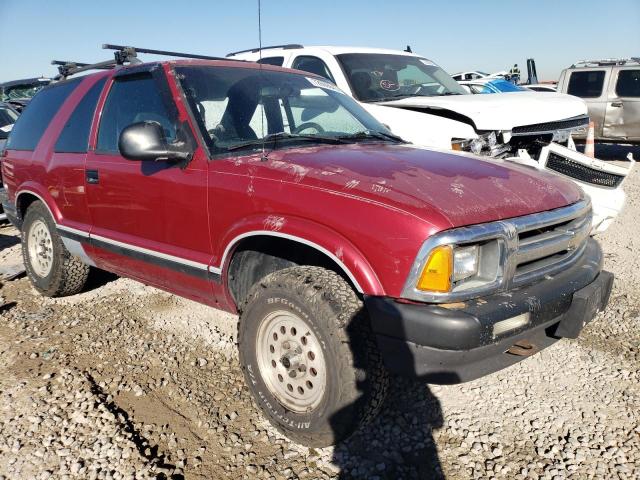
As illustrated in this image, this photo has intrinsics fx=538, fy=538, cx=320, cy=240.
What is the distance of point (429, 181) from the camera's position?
2.49 meters

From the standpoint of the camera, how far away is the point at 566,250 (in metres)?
2.77

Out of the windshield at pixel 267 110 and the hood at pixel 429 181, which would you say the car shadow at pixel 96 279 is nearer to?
the windshield at pixel 267 110

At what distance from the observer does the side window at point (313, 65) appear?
6176 millimetres

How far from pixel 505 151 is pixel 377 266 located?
373 centimetres

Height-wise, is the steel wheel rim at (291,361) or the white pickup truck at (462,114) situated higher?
the white pickup truck at (462,114)

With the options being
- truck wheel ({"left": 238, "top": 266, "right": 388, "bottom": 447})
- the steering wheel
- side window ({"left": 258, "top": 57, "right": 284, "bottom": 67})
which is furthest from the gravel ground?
side window ({"left": 258, "top": 57, "right": 284, "bottom": 67})

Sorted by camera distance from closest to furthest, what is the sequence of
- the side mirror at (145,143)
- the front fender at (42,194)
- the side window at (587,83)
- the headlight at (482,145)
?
the side mirror at (145,143)
the front fender at (42,194)
the headlight at (482,145)
the side window at (587,83)

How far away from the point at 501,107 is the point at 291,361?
3891 mm

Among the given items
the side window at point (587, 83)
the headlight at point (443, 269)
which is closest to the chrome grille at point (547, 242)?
the headlight at point (443, 269)

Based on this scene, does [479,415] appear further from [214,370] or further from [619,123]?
[619,123]

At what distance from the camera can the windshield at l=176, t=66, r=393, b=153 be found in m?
3.11

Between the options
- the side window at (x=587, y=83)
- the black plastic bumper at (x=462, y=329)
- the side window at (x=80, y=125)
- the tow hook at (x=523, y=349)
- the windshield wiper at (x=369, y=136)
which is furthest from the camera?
the side window at (x=587, y=83)

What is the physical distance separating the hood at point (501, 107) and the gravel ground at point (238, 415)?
2154mm

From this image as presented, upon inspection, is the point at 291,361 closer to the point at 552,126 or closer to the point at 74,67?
the point at 74,67
